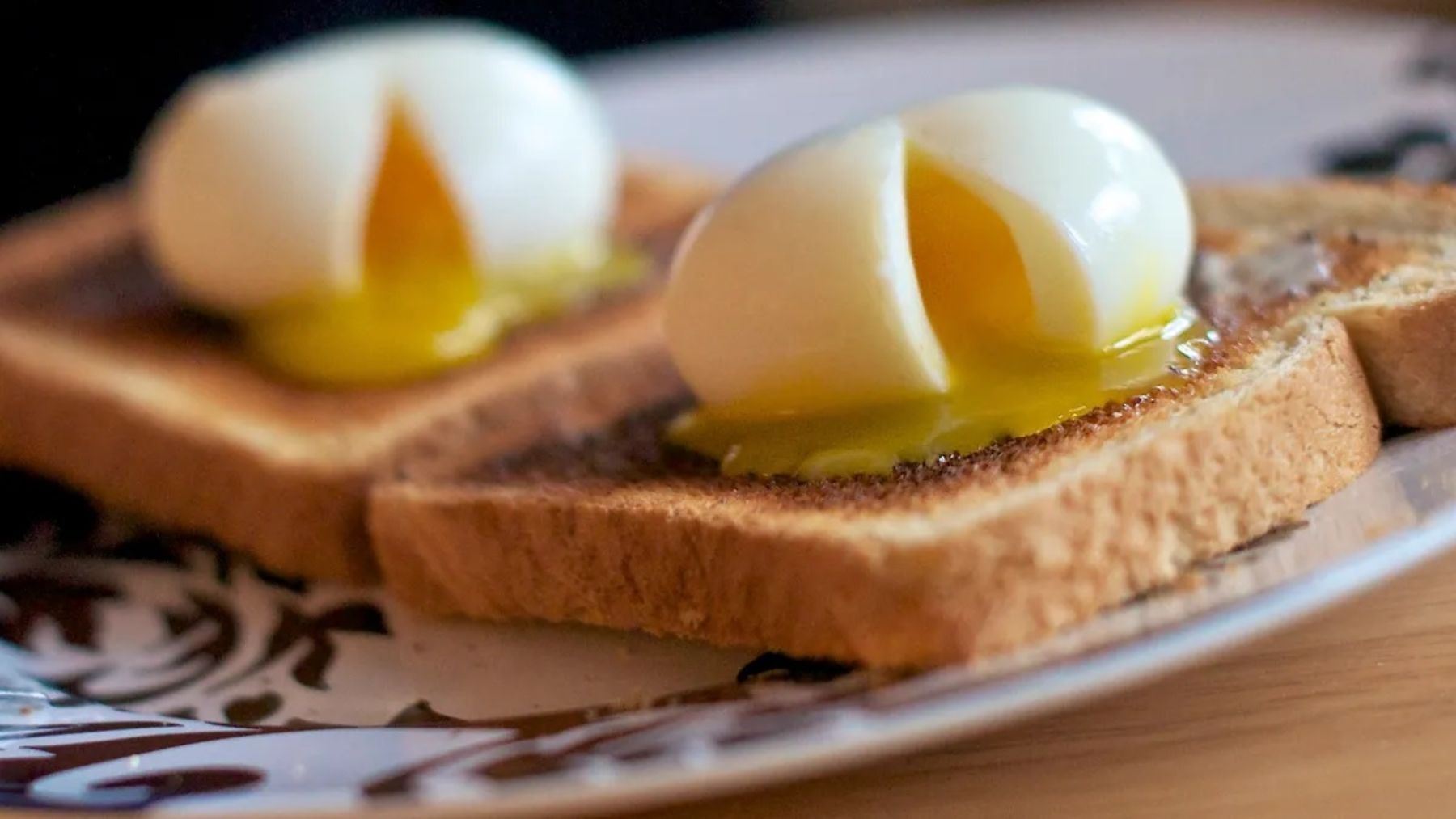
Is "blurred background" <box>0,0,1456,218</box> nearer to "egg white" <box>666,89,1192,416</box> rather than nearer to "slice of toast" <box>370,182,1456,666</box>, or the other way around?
"slice of toast" <box>370,182,1456,666</box>

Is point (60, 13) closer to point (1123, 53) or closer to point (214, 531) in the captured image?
point (214, 531)

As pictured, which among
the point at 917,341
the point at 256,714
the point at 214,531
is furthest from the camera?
the point at 214,531

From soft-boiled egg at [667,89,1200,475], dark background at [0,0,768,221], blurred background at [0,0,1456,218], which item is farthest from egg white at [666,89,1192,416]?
dark background at [0,0,768,221]

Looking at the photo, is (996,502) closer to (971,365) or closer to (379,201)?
(971,365)

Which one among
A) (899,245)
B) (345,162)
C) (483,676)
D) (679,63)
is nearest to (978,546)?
(899,245)

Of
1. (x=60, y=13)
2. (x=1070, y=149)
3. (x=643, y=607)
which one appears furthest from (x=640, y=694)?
(x=60, y=13)

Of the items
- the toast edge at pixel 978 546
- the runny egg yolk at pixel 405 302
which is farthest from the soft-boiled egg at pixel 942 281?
the runny egg yolk at pixel 405 302

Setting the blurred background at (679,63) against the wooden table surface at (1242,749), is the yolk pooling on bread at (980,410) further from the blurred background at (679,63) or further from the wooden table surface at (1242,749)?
the blurred background at (679,63)
